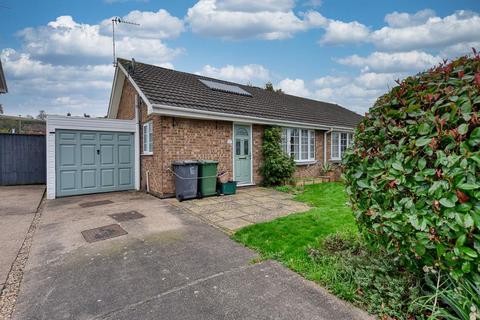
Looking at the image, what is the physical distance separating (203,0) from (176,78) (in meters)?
3.05

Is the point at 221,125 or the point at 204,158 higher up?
the point at 221,125

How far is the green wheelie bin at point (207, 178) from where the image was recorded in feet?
24.9

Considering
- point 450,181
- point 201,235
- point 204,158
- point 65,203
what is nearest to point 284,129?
point 204,158

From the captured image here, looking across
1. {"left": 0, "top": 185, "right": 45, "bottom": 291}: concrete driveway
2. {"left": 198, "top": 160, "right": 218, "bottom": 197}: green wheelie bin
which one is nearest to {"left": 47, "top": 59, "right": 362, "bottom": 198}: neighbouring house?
{"left": 198, "top": 160, "right": 218, "bottom": 197}: green wheelie bin

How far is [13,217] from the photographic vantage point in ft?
19.2

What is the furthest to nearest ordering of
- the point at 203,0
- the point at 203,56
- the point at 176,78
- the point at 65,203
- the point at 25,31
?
the point at 203,56
the point at 25,31
the point at 176,78
the point at 203,0
the point at 65,203

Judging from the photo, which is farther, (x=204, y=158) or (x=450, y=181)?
(x=204, y=158)

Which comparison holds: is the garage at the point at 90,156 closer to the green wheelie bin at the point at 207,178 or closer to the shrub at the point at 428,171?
the green wheelie bin at the point at 207,178

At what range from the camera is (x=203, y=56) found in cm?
1209

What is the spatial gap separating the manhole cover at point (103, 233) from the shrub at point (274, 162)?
6.01m

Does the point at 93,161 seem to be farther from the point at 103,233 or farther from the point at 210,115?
the point at 103,233

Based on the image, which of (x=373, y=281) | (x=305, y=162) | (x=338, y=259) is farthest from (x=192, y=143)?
(x=373, y=281)

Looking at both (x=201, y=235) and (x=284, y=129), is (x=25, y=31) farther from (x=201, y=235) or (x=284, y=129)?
(x=201, y=235)

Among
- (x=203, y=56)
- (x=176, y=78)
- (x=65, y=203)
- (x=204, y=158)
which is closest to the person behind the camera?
(x=65, y=203)
